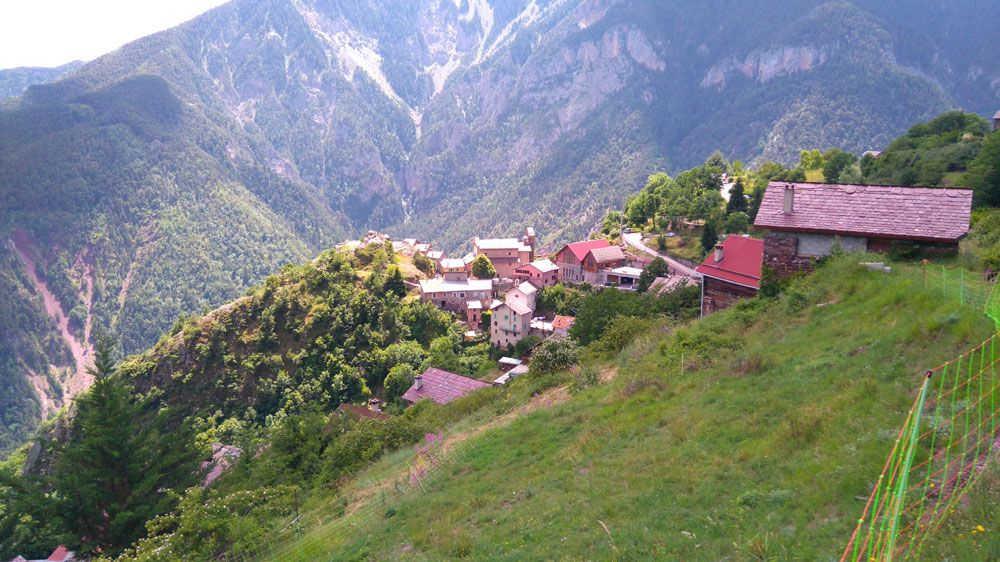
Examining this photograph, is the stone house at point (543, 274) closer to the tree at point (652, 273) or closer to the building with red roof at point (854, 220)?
the tree at point (652, 273)

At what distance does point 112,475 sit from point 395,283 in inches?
1808

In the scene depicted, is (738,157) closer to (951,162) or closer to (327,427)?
(951,162)

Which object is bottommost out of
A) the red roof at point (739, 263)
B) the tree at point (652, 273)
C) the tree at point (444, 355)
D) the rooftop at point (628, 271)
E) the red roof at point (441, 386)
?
the tree at point (444, 355)

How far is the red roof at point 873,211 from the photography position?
18281 millimetres

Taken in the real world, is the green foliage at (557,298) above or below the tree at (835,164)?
below

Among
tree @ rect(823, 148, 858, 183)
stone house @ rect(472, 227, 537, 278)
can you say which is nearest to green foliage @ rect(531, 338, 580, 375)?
stone house @ rect(472, 227, 537, 278)

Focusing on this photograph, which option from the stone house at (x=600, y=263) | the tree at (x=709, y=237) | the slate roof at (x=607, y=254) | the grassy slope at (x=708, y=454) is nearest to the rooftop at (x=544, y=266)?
the stone house at (x=600, y=263)

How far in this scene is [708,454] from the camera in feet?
36.4

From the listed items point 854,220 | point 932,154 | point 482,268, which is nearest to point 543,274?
point 482,268

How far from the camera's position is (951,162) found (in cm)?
4816

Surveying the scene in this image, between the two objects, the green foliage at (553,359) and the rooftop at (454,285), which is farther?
the rooftop at (454,285)

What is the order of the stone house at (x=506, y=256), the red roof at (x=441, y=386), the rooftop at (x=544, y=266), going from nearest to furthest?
the red roof at (x=441, y=386)
the rooftop at (x=544, y=266)
the stone house at (x=506, y=256)

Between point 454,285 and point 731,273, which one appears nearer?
point 731,273

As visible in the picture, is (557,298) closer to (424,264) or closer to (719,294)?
(424,264)
